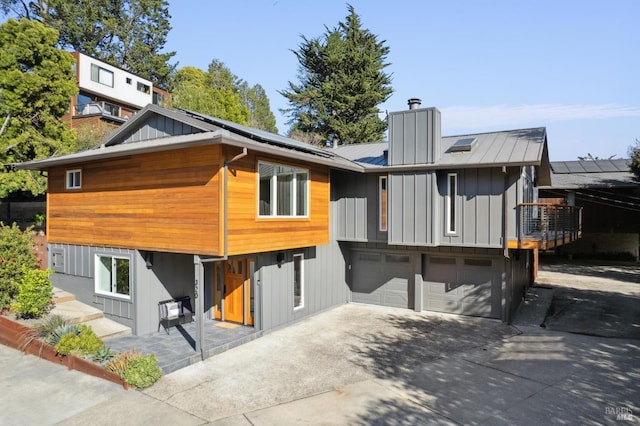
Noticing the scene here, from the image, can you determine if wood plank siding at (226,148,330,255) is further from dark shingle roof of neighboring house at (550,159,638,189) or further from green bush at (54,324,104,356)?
dark shingle roof of neighboring house at (550,159,638,189)

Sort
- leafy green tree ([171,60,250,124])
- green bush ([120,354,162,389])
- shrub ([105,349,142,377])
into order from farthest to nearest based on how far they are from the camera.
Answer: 1. leafy green tree ([171,60,250,124])
2. shrub ([105,349,142,377])
3. green bush ([120,354,162,389])

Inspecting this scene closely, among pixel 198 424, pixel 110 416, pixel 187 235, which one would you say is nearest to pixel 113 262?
pixel 187 235

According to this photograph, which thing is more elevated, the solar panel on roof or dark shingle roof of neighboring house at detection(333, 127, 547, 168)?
the solar panel on roof

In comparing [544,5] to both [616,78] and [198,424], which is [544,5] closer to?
[616,78]

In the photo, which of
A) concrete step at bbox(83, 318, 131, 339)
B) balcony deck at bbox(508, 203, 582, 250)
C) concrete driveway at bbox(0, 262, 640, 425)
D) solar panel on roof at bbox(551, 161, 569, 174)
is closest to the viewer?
concrete driveway at bbox(0, 262, 640, 425)

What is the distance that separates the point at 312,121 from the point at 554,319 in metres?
22.9

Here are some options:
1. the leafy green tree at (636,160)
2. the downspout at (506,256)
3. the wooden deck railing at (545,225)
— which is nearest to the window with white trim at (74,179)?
the downspout at (506,256)

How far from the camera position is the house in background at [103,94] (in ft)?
79.0

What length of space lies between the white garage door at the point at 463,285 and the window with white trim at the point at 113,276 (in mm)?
8873

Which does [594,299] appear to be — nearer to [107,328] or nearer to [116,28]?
[107,328]

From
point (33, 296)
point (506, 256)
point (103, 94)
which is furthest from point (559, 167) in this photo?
point (103, 94)

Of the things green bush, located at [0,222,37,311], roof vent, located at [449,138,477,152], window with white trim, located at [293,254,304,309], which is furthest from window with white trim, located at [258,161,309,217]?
green bush, located at [0,222,37,311]

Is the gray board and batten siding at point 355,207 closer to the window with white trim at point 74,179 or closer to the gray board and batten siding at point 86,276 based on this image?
the gray board and batten siding at point 86,276

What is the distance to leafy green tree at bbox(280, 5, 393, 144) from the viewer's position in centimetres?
3014
